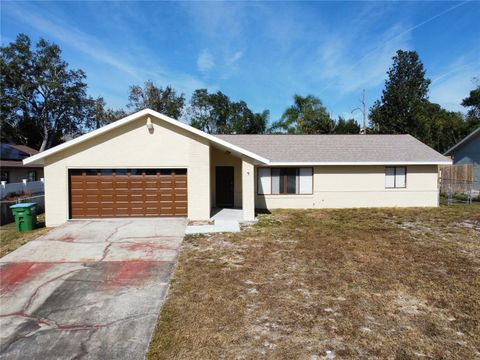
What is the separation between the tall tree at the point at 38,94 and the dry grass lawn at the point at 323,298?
42.7 meters

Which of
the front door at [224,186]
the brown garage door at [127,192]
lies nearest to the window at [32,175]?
the brown garage door at [127,192]

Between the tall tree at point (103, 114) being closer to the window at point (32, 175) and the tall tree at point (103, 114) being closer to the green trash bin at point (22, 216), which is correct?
the window at point (32, 175)

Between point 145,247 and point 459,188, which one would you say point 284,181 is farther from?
point 459,188

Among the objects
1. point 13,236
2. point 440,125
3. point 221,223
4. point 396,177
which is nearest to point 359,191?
point 396,177

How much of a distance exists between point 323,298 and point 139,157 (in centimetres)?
977

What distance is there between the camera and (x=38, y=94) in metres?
42.0

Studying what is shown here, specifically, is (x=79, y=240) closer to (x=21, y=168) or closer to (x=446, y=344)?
→ (x=446, y=344)

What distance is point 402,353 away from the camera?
4227mm

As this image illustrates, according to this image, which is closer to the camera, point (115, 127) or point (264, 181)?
point (115, 127)

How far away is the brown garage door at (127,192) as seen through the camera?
13.0 metres

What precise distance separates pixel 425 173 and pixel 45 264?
18512 mm

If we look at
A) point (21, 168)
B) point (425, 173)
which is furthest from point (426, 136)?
point (21, 168)

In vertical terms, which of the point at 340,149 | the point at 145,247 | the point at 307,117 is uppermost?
the point at 307,117

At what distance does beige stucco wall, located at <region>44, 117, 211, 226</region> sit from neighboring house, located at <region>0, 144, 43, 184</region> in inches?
624
